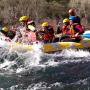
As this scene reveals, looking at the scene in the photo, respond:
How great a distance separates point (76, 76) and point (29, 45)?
3.81m

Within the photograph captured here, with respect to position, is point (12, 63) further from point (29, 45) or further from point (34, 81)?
point (34, 81)

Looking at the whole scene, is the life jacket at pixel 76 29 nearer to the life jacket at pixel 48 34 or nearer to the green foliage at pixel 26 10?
the life jacket at pixel 48 34

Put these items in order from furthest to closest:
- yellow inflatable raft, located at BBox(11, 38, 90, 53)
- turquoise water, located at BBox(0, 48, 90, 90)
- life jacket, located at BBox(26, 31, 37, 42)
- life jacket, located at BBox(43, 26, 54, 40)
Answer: life jacket, located at BBox(43, 26, 54, 40) → life jacket, located at BBox(26, 31, 37, 42) → yellow inflatable raft, located at BBox(11, 38, 90, 53) → turquoise water, located at BBox(0, 48, 90, 90)

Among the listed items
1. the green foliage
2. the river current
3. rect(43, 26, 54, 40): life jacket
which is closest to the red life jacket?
rect(43, 26, 54, 40): life jacket

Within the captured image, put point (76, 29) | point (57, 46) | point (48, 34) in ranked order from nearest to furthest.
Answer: point (57, 46)
point (48, 34)
point (76, 29)

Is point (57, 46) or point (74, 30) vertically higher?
point (74, 30)

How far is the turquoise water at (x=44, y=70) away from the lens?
1333 centimetres

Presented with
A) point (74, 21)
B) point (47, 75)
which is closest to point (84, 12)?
point (74, 21)

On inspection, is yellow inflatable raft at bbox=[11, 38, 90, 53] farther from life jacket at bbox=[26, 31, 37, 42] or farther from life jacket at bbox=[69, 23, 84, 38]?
life jacket at bbox=[69, 23, 84, 38]

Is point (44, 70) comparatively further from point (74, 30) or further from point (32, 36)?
point (74, 30)

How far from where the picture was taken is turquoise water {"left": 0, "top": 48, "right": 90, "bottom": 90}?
525 inches

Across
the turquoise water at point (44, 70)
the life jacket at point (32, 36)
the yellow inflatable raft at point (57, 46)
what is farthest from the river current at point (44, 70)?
the life jacket at point (32, 36)

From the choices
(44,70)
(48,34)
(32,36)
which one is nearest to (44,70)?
(44,70)

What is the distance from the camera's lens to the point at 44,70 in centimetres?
1506
